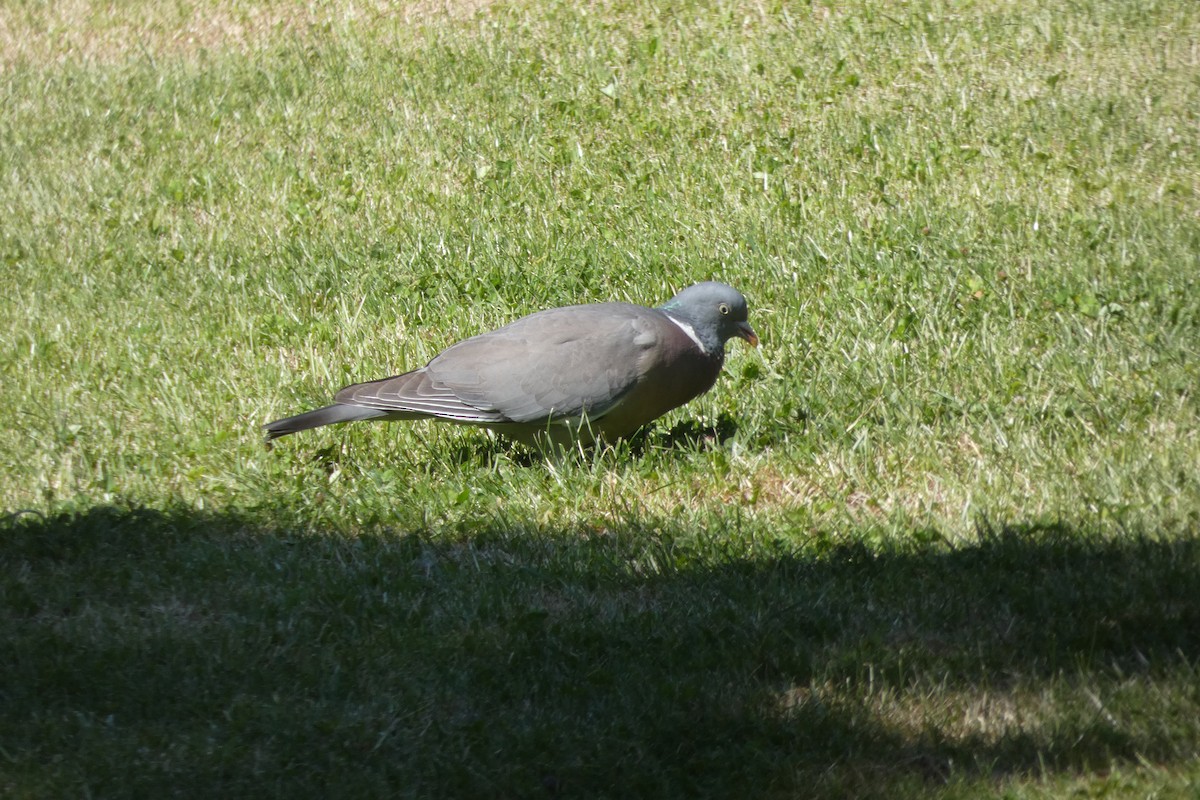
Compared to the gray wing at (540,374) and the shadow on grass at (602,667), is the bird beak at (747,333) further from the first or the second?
the shadow on grass at (602,667)

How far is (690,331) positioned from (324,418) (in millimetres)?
1645

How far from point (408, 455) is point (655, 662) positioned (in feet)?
7.99

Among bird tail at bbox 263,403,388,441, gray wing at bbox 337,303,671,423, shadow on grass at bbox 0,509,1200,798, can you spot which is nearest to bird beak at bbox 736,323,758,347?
gray wing at bbox 337,303,671,423

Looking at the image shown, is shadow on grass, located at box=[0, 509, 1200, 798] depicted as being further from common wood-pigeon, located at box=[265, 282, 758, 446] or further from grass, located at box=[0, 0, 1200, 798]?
common wood-pigeon, located at box=[265, 282, 758, 446]

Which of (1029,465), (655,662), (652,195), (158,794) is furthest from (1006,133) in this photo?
(158,794)

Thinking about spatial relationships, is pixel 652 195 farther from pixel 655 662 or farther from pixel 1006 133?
pixel 655 662

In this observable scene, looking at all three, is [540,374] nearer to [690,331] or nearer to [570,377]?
[570,377]

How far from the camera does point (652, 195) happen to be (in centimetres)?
824

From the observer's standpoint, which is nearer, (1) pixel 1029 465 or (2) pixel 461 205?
(1) pixel 1029 465

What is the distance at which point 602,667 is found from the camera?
4070 millimetres

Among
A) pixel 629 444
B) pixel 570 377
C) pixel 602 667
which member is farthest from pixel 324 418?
pixel 602 667

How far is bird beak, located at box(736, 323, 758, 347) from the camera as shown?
5.99 metres

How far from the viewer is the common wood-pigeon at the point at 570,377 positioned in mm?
5617

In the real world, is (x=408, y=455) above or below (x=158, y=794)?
below
